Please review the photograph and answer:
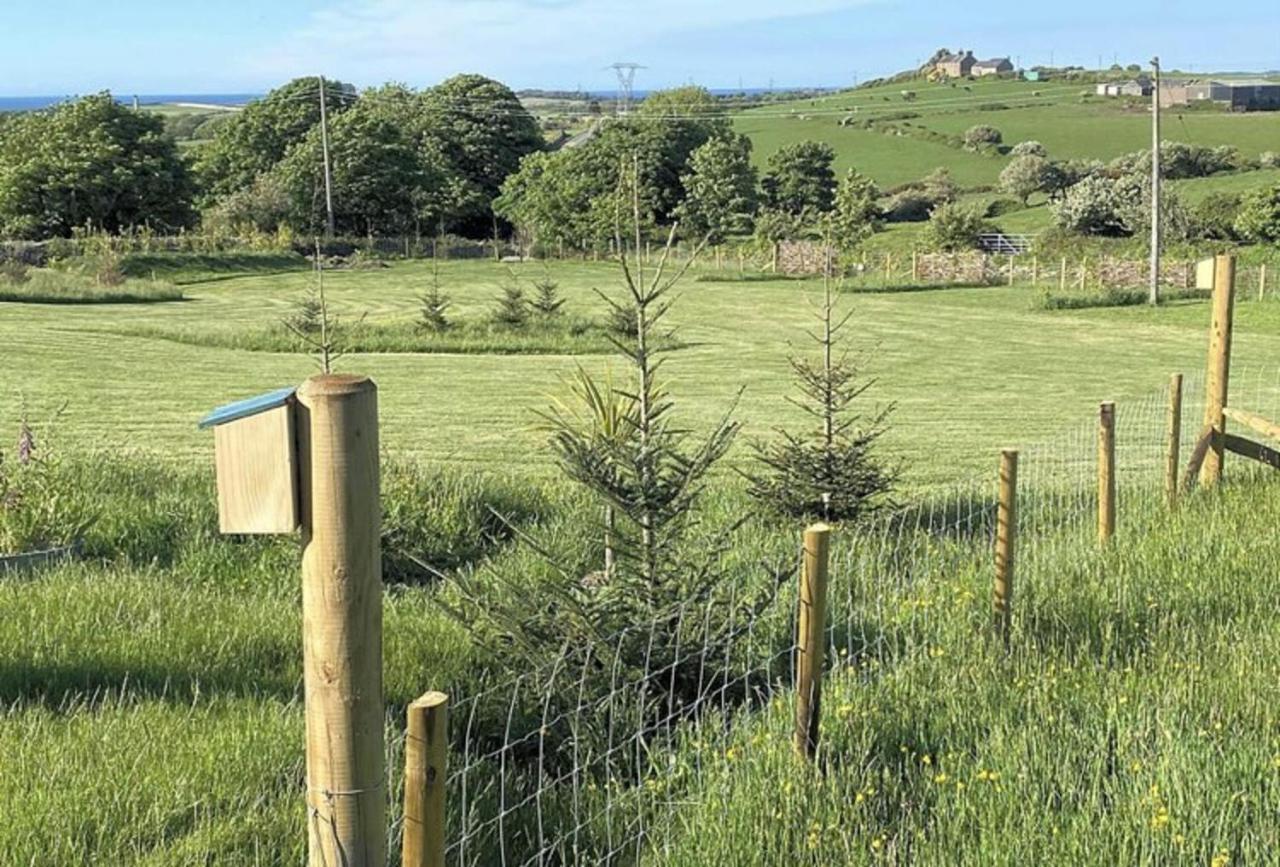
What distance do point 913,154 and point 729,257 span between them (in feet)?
125

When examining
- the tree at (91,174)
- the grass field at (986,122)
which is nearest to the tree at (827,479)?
the tree at (91,174)

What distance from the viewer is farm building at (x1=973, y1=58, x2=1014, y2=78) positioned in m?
157

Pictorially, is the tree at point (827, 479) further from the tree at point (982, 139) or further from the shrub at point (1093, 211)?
the tree at point (982, 139)

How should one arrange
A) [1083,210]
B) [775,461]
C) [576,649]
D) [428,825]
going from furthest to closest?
[1083,210] → [775,461] → [576,649] → [428,825]

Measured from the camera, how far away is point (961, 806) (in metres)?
3.85

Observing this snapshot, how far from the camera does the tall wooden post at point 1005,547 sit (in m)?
5.38

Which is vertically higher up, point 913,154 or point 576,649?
point 913,154

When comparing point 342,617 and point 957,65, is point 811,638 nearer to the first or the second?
point 342,617

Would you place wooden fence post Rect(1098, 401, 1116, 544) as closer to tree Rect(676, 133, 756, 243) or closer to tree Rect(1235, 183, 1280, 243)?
tree Rect(1235, 183, 1280, 243)

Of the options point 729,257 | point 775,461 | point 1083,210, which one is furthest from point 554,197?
point 775,461

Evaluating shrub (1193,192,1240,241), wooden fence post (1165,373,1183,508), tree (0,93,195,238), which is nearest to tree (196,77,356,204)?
tree (0,93,195,238)

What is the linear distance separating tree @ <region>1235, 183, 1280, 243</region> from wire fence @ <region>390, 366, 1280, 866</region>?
51.2 metres

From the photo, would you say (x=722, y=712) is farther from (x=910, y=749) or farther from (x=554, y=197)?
(x=554, y=197)

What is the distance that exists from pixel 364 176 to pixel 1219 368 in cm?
6581
